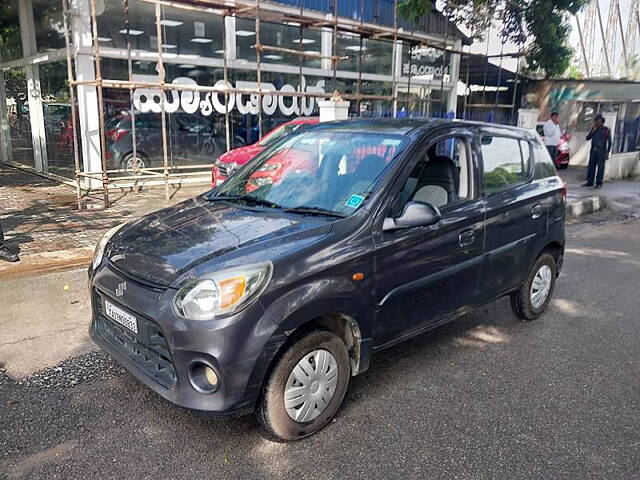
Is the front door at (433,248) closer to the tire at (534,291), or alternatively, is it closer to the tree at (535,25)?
the tire at (534,291)

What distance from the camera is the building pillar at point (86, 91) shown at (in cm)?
1077

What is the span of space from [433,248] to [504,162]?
4.50 ft

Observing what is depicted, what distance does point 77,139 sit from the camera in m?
11.4

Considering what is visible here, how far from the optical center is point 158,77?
11.7m

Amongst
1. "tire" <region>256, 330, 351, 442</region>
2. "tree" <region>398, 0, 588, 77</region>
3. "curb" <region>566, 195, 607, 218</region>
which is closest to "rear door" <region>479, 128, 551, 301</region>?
"tire" <region>256, 330, 351, 442</region>

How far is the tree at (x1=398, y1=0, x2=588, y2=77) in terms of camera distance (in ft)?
69.5

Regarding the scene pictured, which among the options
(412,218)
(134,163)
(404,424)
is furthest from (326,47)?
(404,424)

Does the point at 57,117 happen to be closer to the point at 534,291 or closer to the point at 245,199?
the point at 245,199

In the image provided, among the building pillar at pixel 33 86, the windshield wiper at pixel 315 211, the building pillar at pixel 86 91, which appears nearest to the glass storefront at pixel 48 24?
the building pillar at pixel 33 86

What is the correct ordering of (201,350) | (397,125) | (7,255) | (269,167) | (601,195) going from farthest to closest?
(601,195) < (7,255) < (269,167) < (397,125) < (201,350)

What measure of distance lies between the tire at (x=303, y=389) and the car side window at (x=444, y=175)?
50.2 inches

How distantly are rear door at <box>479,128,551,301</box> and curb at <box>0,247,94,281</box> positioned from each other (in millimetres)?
4695

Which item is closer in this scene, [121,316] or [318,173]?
[121,316]

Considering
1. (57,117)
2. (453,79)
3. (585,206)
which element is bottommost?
(585,206)
